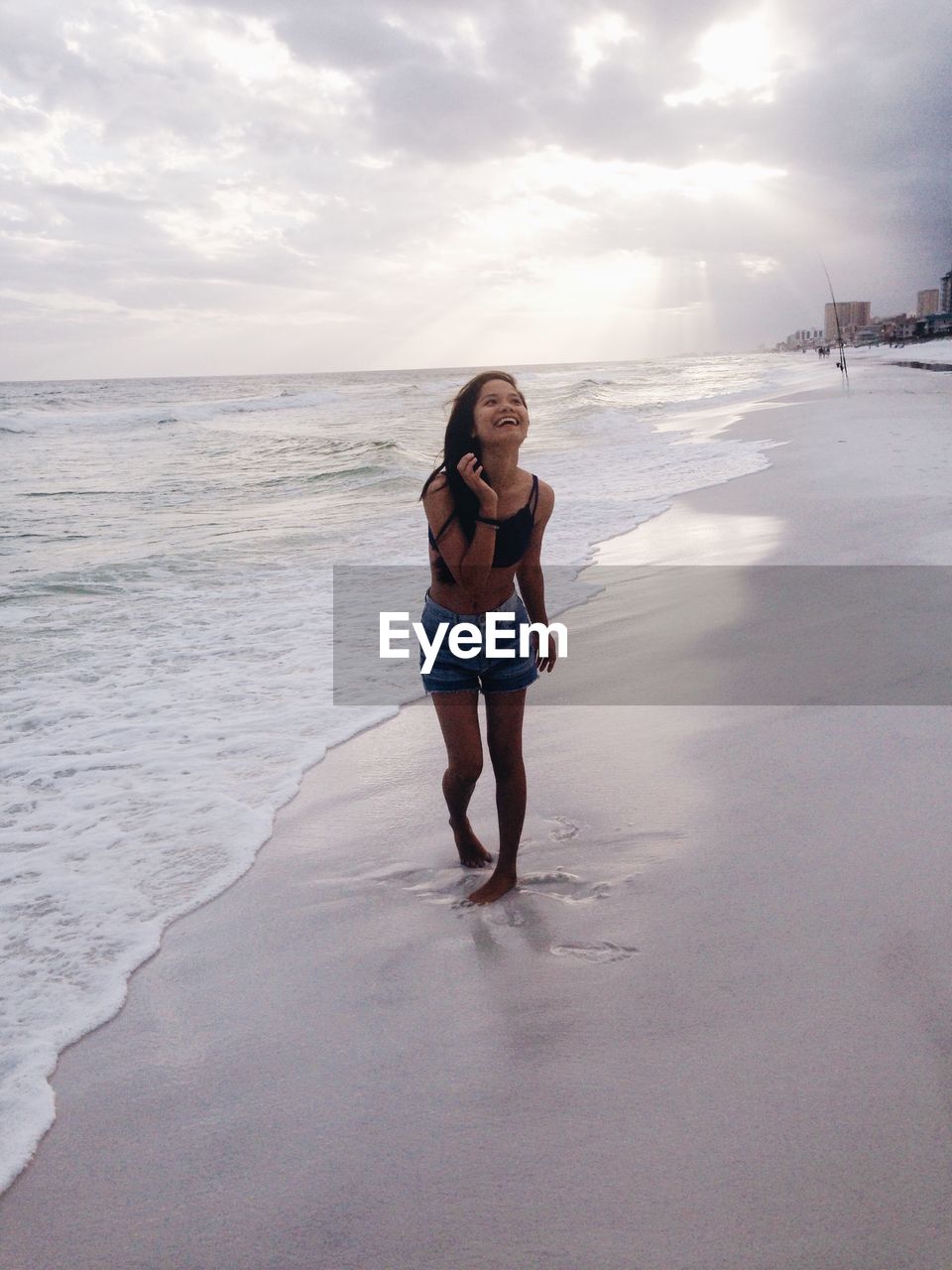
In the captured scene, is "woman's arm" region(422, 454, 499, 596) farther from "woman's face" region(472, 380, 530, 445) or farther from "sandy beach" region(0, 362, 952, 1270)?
"sandy beach" region(0, 362, 952, 1270)

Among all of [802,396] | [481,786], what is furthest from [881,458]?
[802,396]

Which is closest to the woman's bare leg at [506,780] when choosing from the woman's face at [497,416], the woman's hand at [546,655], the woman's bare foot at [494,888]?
the woman's bare foot at [494,888]

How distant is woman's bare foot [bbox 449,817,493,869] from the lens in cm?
337

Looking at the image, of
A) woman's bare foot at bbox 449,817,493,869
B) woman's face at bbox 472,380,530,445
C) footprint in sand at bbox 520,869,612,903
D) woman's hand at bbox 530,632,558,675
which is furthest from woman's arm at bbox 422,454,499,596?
footprint in sand at bbox 520,869,612,903

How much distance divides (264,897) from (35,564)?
8825 mm

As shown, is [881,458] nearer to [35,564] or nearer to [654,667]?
[654,667]

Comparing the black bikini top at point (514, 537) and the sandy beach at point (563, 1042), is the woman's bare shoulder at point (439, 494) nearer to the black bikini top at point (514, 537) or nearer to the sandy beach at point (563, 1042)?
the black bikini top at point (514, 537)

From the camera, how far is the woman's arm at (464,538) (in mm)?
2879

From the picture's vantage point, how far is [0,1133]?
7.50 feet

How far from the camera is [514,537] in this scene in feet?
9.91

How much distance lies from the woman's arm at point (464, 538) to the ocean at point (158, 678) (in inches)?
14.3

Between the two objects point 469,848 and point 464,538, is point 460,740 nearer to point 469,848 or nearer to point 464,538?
point 469,848

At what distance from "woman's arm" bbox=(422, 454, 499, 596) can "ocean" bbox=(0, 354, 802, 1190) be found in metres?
0.36

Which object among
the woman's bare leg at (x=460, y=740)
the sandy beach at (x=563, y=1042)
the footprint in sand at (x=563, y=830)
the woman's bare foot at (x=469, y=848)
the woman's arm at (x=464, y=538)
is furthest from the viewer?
the footprint in sand at (x=563, y=830)
